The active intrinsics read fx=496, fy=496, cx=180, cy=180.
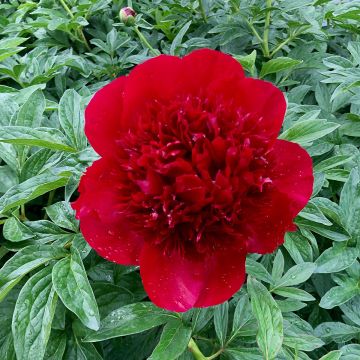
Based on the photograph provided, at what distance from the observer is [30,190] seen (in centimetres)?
66

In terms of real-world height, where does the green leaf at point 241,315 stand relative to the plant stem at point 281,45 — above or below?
below

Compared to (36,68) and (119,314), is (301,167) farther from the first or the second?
(36,68)

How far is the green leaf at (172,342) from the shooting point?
22.2 inches

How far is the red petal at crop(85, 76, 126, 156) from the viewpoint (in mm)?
555

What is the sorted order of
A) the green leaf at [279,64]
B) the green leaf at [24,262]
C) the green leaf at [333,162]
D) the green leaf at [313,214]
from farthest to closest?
the green leaf at [279,64] < the green leaf at [333,162] < the green leaf at [313,214] < the green leaf at [24,262]

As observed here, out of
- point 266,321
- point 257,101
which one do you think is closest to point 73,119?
point 257,101

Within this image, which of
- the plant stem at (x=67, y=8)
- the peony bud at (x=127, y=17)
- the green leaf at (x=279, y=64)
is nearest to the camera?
the green leaf at (x=279, y=64)

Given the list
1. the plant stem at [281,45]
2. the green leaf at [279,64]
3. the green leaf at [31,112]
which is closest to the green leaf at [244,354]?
the green leaf at [31,112]

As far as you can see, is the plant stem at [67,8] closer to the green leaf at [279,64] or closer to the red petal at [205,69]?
the green leaf at [279,64]

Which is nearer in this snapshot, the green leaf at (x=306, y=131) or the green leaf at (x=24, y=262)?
the green leaf at (x=24, y=262)

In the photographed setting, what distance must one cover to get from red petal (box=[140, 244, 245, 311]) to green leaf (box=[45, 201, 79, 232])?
180 mm

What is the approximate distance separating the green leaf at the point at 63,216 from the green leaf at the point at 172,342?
0.19m

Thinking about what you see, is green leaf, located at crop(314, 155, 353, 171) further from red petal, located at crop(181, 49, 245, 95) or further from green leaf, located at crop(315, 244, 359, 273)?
red petal, located at crop(181, 49, 245, 95)

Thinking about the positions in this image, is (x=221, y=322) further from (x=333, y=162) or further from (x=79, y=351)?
(x=333, y=162)
